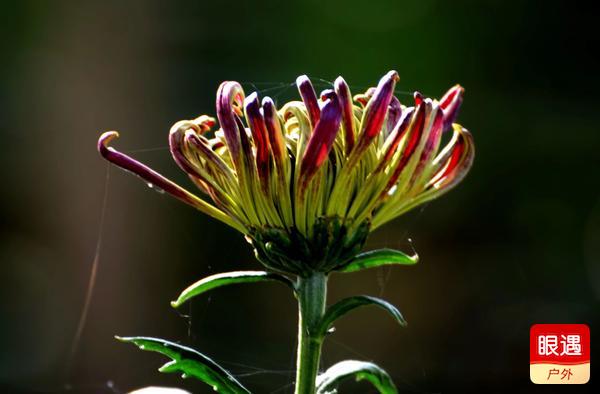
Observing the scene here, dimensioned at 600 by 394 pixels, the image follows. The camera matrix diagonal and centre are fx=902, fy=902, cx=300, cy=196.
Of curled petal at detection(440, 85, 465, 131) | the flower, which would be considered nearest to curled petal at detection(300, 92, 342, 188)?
the flower

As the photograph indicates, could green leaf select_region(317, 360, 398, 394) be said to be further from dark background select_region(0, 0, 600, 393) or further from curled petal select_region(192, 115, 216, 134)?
dark background select_region(0, 0, 600, 393)

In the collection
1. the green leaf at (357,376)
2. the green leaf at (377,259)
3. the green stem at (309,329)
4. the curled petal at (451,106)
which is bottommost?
the green leaf at (357,376)

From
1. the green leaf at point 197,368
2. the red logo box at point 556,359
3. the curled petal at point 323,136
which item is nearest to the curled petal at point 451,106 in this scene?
the curled petal at point 323,136

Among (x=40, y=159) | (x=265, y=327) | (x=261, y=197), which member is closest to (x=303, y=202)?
(x=261, y=197)

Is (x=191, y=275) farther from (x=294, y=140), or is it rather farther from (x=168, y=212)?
(x=294, y=140)

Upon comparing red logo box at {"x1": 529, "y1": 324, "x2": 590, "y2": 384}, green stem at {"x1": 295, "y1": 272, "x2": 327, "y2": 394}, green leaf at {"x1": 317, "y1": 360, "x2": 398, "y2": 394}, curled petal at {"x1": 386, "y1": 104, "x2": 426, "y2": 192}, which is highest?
curled petal at {"x1": 386, "y1": 104, "x2": 426, "y2": 192}

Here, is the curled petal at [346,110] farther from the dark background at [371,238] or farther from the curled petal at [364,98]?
the dark background at [371,238]

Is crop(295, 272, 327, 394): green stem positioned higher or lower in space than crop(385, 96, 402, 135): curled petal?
lower
